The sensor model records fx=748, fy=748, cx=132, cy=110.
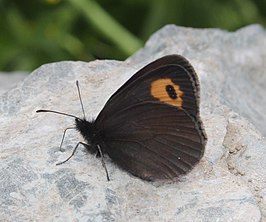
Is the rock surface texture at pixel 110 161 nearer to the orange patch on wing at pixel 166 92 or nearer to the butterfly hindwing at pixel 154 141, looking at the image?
the butterfly hindwing at pixel 154 141

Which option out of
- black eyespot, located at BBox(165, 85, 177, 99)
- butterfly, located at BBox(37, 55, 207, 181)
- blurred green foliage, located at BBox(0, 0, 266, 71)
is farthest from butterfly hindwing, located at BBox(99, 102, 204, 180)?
blurred green foliage, located at BBox(0, 0, 266, 71)

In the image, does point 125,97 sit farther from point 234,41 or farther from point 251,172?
point 234,41

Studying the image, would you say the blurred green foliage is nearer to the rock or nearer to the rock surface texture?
the rock

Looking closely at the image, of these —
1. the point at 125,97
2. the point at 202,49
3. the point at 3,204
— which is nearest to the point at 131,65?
the point at 202,49

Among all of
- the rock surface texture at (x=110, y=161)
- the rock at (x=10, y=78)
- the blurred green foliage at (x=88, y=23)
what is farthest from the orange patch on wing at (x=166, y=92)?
the blurred green foliage at (x=88, y=23)

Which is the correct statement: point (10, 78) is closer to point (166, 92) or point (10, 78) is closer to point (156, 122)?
point (156, 122)
